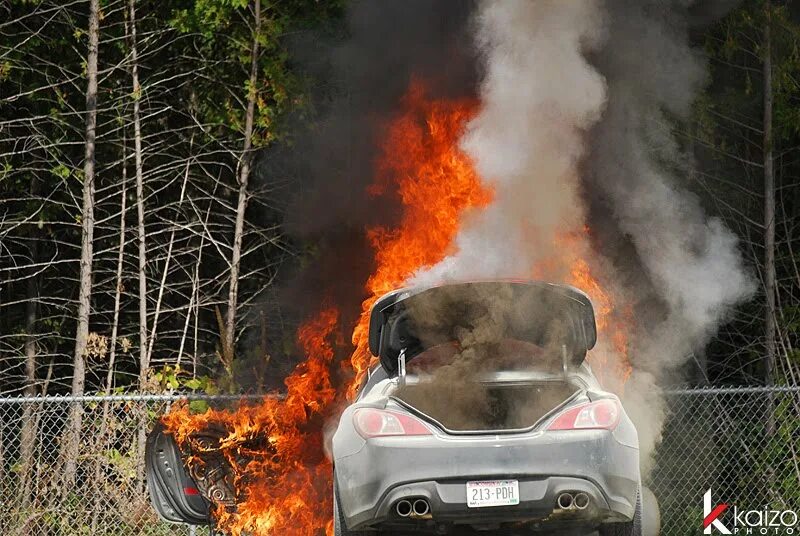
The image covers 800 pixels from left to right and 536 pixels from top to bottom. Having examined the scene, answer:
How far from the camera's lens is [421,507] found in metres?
6.15

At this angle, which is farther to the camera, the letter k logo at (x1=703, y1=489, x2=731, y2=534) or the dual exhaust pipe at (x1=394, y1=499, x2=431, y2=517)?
the letter k logo at (x1=703, y1=489, x2=731, y2=534)

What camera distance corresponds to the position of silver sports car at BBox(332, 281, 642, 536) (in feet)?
20.0

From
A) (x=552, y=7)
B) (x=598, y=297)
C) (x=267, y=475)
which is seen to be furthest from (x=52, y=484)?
(x=552, y=7)

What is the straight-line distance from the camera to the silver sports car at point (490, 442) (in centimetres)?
611

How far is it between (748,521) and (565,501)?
4.27m

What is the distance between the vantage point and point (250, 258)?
583 inches

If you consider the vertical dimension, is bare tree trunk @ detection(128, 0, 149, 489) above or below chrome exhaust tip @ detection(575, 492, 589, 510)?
below

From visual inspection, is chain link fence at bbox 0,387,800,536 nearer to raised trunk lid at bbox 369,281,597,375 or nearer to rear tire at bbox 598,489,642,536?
raised trunk lid at bbox 369,281,597,375

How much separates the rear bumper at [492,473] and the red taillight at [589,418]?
2.0 inches

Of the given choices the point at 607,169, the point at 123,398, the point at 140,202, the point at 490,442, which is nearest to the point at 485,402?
the point at 490,442

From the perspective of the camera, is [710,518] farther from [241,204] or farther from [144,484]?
[241,204]

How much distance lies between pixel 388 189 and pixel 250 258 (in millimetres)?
3921

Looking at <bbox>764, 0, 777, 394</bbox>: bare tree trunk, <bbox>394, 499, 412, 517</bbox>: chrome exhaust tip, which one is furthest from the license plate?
<bbox>764, 0, 777, 394</bbox>: bare tree trunk

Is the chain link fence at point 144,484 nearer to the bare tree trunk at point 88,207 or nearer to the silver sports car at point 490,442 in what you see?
the bare tree trunk at point 88,207
